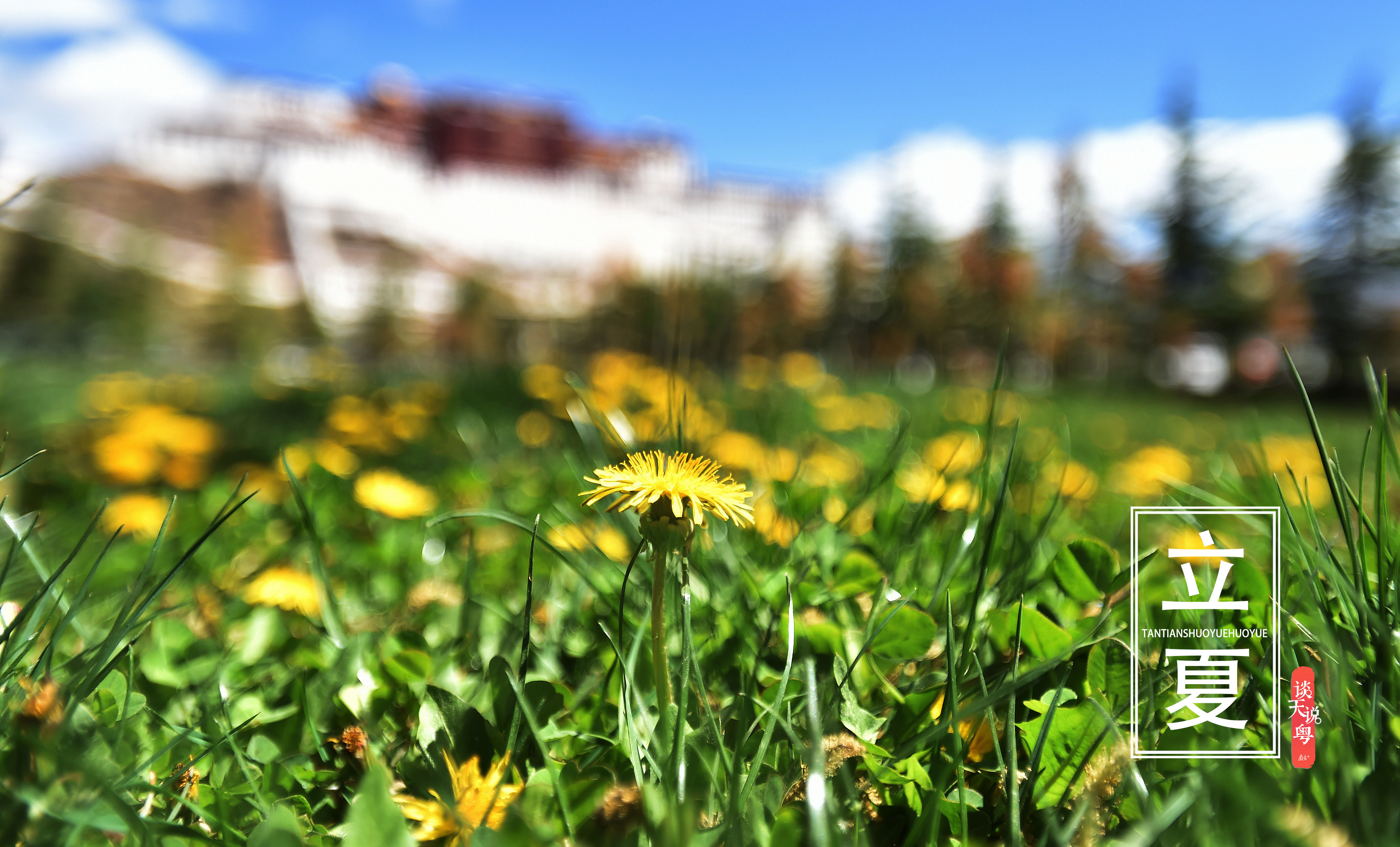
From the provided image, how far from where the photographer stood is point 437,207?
30469 mm

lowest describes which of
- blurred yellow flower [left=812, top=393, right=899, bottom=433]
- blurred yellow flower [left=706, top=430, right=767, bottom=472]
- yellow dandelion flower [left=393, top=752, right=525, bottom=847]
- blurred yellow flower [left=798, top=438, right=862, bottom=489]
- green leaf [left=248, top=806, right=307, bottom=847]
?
yellow dandelion flower [left=393, top=752, right=525, bottom=847]

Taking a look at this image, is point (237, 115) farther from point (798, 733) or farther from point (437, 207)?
point (798, 733)

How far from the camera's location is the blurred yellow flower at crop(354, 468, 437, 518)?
1.99 ft

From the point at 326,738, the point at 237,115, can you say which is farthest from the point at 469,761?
the point at 237,115

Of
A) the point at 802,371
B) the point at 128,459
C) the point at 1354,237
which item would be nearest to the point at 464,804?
the point at 128,459

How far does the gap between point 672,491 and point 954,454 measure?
0.26 metres

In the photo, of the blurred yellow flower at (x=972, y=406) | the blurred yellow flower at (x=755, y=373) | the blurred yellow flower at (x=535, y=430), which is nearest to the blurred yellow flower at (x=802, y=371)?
the blurred yellow flower at (x=755, y=373)

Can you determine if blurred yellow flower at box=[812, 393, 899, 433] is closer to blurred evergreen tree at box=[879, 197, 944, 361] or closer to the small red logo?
the small red logo

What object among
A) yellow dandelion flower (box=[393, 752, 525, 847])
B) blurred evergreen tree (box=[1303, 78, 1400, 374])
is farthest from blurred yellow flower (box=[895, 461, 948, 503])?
blurred evergreen tree (box=[1303, 78, 1400, 374])

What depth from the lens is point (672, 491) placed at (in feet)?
0.92

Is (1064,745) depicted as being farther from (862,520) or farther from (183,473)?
(183,473)

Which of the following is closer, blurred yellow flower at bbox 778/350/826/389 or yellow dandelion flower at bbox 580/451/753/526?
yellow dandelion flower at bbox 580/451/753/526

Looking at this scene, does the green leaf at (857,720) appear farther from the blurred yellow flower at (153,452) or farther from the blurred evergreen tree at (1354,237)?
the blurred evergreen tree at (1354,237)

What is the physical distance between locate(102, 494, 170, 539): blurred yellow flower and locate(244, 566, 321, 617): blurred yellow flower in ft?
0.75
